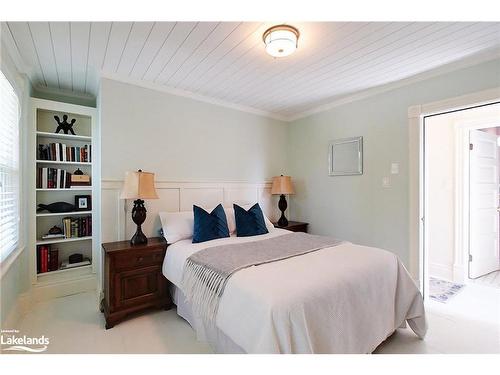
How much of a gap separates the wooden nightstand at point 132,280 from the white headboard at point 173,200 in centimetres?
23

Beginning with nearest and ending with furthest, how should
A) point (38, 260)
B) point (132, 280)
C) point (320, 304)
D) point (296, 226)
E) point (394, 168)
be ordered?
point (320, 304), point (132, 280), point (38, 260), point (394, 168), point (296, 226)

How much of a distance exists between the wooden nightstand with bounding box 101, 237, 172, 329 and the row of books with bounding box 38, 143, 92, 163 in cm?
118

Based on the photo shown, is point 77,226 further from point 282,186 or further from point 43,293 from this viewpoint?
point 282,186

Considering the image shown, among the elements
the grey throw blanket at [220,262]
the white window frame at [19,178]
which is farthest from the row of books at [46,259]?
the grey throw blanket at [220,262]

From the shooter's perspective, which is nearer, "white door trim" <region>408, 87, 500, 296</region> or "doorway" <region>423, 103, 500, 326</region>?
"white door trim" <region>408, 87, 500, 296</region>

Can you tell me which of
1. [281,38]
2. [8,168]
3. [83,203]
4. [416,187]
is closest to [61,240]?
[83,203]

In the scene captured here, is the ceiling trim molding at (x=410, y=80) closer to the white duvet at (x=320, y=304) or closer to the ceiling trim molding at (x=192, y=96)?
the ceiling trim molding at (x=192, y=96)

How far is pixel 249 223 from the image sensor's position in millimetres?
2715

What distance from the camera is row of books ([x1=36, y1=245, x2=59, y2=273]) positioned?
260 centimetres

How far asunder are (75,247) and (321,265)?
291 centimetres

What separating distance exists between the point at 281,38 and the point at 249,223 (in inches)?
70.2

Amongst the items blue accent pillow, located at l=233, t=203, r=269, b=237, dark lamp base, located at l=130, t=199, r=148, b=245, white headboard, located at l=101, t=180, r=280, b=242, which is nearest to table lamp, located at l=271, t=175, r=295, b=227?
white headboard, located at l=101, t=180, r=280, b=242

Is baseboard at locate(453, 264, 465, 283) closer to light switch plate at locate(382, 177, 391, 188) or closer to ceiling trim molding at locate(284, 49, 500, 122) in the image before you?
light switch plate at locate(382, 177, 391, 188)

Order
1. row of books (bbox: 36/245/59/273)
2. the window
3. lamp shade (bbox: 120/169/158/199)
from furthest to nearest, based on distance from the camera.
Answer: row of books (bbox: 36/245/59/273), lamp shade (bbox: 120/169/158/199), the window
